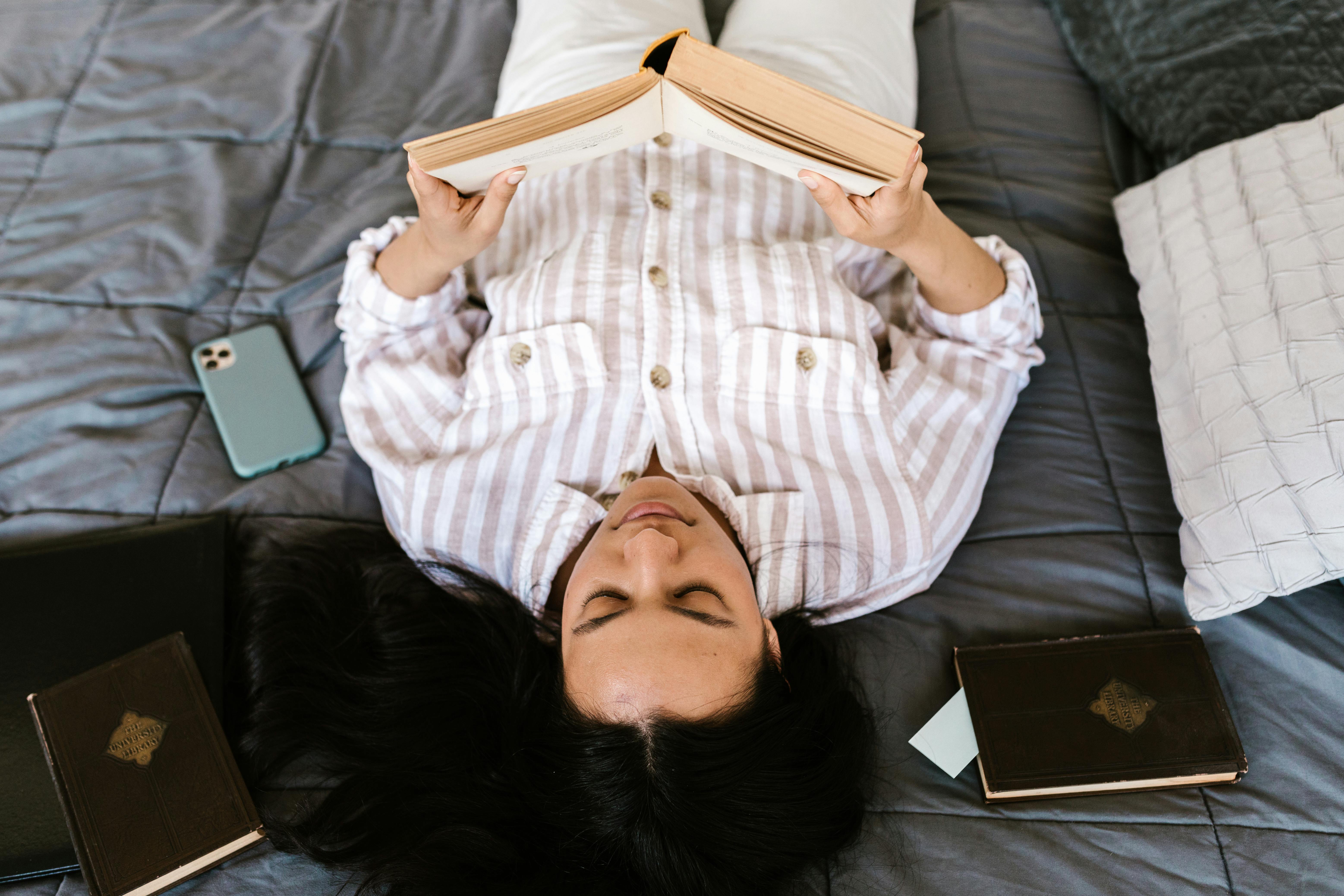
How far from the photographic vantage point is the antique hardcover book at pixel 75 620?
865mm

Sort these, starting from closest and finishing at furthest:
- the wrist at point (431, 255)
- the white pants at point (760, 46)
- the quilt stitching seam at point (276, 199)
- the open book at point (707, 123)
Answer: the open book at point (707, 123) < the wrist at point (431, 255) < the quilt stitching seam at point (276, 199) < the white pants at point (760, 46)

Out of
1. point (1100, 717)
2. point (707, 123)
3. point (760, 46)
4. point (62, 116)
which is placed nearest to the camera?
point (707, 123)

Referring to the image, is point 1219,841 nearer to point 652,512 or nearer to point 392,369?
point 652,512

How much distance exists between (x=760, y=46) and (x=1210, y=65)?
692 mm

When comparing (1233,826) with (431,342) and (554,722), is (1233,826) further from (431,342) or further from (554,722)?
(431,342)

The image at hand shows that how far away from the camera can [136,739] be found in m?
0.88

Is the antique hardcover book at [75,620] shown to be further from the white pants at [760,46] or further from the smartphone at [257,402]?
the white pants at [760,46]

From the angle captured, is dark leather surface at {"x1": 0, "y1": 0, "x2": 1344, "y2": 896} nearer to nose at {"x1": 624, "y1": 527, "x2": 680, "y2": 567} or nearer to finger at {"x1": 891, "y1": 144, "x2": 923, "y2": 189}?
nose at {"x1": 624, "y1": 527, "x2": 680, "y2": 567}

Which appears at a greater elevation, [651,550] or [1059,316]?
[651,550]

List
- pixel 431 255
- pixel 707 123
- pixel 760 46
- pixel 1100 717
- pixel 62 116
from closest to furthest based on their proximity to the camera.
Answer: pixel 707 123
pixel 1100 717
pixel 431 255
pixel 760 46
pixel 62 116

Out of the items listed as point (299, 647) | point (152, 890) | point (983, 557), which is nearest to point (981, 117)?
point (983, 557)

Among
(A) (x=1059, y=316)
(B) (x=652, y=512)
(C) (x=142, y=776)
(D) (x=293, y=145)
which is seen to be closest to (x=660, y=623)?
(B) (x=652, y=512)

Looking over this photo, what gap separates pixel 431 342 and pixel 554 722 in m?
0.57

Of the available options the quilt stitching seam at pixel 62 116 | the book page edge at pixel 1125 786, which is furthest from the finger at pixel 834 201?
the quilt stitching seam at pixel 62 116
